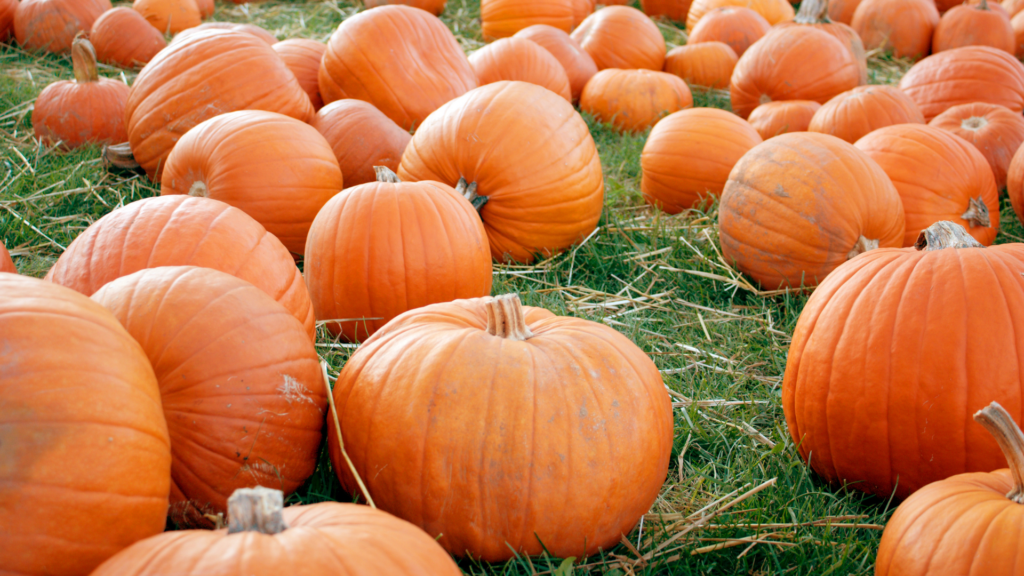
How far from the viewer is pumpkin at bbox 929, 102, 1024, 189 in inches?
171

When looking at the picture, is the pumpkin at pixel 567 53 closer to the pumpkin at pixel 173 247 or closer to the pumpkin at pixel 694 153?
the pumpkin at pixel 694 153

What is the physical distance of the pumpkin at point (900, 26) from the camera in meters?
7.24

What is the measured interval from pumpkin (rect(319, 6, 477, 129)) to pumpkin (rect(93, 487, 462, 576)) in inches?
132

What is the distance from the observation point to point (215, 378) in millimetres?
1783

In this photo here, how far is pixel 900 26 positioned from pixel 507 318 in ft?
22.8

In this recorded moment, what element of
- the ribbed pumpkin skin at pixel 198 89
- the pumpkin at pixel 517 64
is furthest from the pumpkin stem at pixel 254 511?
the pumpkin at pixel 517 64

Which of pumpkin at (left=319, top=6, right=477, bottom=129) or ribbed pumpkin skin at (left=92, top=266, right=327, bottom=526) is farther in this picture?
pumpkin at (left=319, top=6, right=477, bottom=129)

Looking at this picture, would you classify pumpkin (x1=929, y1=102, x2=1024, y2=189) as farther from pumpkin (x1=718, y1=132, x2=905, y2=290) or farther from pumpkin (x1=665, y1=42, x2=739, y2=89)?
pumpkin (x1=665, y1=42, x2=739, y2=89)

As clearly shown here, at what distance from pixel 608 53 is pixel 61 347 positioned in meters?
5.80

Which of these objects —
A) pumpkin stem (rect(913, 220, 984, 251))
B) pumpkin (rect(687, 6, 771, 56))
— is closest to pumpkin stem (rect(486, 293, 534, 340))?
pumpkin stem (rect(913, 220, 984, 251))

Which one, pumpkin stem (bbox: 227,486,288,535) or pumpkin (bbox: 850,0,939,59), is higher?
pumpkin (bbox: 850,0,939,59)

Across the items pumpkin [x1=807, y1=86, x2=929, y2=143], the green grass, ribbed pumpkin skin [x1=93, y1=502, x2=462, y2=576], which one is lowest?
the green grass

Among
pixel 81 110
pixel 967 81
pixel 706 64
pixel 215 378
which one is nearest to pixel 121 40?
pixel 81 110

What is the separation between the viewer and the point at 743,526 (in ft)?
6.72
